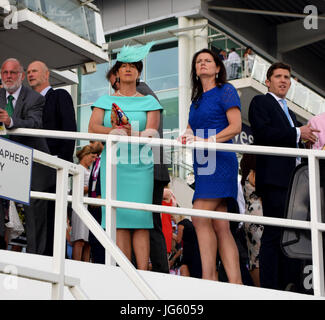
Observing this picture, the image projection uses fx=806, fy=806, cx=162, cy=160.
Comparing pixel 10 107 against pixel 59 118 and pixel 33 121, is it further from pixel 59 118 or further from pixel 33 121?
pixel 59 118

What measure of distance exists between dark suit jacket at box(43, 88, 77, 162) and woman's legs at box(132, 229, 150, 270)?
989 mm

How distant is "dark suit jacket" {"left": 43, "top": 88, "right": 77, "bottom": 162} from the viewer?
6141 mm

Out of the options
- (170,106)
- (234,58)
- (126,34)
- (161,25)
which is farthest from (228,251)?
(126,34)

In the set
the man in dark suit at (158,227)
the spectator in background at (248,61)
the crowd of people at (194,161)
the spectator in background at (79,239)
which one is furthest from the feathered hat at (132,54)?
the spectator in background at (248,61)

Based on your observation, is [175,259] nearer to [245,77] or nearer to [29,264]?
[29,264]

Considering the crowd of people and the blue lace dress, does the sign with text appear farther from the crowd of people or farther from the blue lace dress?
the blue lace dress

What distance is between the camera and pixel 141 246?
17.8 feet

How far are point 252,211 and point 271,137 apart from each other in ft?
3.11

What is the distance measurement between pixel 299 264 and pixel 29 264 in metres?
1.85

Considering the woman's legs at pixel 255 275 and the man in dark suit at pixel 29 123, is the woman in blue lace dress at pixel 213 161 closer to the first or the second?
the woman's legs at pixel 255 275

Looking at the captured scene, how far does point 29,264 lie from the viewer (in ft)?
15.8

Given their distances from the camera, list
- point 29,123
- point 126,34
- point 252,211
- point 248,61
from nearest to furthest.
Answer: point 29,123 → point 252,211 → point 248,61 → point 126,34

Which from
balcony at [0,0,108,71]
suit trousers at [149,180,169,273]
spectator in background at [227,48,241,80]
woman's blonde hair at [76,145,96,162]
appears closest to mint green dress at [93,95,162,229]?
suit trousers at [149,180,169,273]
